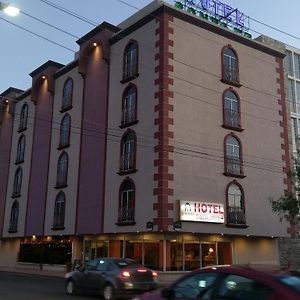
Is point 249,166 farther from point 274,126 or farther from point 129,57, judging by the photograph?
point 129,57

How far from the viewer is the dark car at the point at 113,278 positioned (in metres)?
17.0

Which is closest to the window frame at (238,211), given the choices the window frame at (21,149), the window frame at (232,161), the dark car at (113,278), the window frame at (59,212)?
the window frame at (232,161)

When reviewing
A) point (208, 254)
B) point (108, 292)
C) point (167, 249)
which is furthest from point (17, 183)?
point (108, 292)

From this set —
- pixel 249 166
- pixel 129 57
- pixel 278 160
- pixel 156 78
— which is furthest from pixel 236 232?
pixel 129 57

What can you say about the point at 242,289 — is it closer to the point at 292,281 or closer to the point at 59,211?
the point at 292,281

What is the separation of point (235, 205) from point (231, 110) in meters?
6.03

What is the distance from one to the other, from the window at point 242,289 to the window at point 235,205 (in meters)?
22.5

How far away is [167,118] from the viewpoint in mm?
27203

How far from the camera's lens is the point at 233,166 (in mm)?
29766

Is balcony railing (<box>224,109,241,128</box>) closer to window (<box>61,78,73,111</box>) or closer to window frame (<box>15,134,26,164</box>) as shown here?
window (<box>61,78,73,111</box>)

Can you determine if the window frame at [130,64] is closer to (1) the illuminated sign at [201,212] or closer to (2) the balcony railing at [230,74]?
(2) the balcony railing at [230,74]

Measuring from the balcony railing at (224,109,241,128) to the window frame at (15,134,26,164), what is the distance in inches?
795

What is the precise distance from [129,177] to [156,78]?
19.7 feet

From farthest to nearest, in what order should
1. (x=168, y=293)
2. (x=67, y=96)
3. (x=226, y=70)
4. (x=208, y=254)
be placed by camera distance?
(x=67, y=96) → (x=226, y=70) → (x=208, y=254) → (x=168, y=293)
